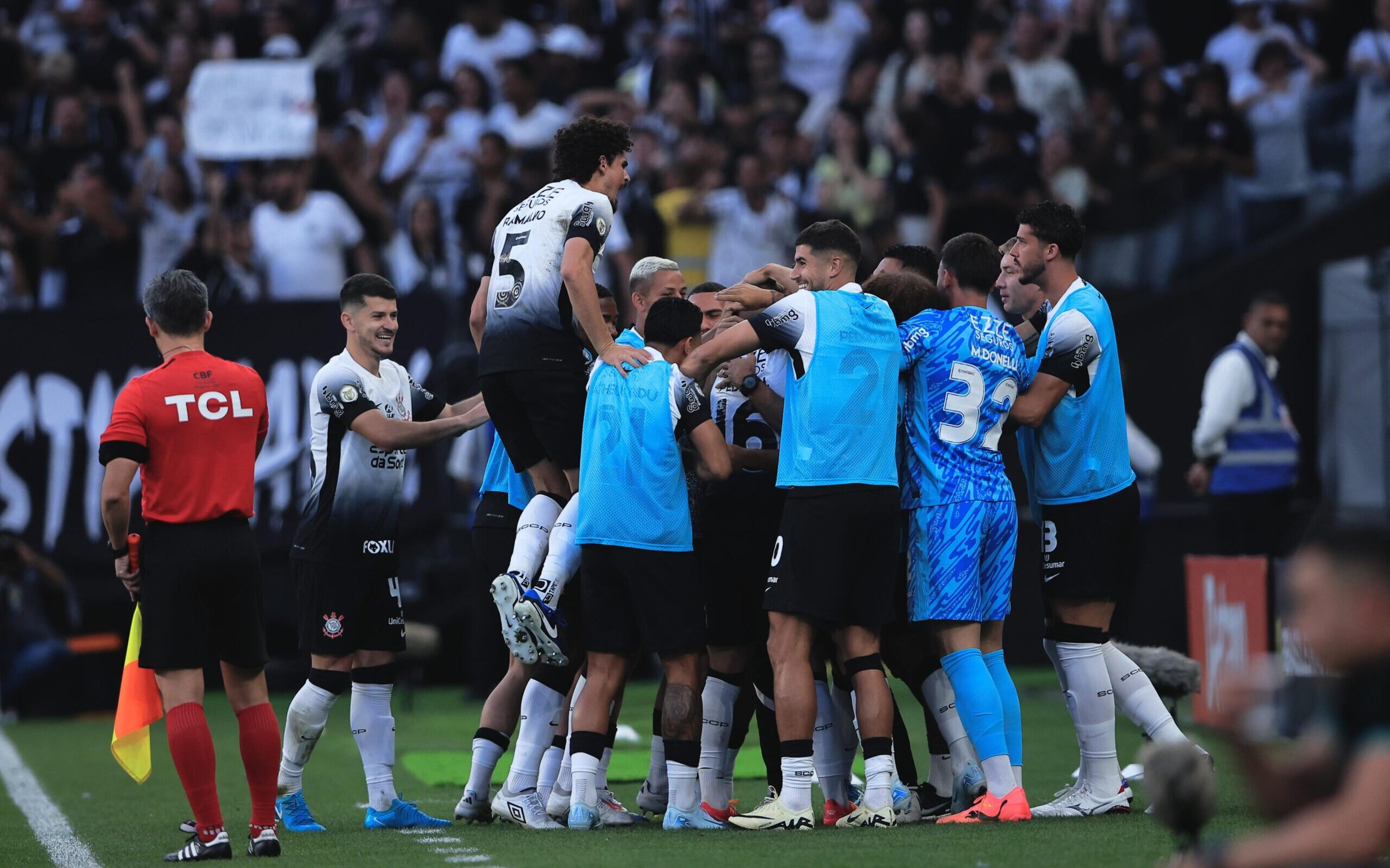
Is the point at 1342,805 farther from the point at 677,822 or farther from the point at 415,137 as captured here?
the point at 415,137

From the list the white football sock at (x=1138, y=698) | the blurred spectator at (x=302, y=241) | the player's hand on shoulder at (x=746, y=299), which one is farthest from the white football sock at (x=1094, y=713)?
the blurred spectator at (x=302, y=241)

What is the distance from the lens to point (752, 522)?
7672mm

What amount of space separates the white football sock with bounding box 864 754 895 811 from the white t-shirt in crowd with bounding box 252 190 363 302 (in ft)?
31.7

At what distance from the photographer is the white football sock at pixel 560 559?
23.6ft

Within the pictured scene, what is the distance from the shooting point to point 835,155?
15633mm

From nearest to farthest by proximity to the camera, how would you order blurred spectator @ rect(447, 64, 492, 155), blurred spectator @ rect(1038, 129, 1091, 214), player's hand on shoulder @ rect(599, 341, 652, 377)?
player's hand on shoulder @ rect(599, 341, 652, 377) < blurred spectator @ rect(1038, 129, 1091, 214) < blurred spectator @ rect(447, 64, 492, 155)

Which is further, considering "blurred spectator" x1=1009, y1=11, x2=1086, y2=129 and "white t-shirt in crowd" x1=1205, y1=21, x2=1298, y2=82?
"white t-shirt in crowd" x1=1205, y1=21, x2=1298, y2=82

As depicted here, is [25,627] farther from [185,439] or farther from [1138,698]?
[1138,698]

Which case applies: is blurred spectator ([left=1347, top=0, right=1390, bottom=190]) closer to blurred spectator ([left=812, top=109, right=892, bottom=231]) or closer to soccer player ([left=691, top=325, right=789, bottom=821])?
blurred spectator ([left=812, top=109, right=892, bottom=231])

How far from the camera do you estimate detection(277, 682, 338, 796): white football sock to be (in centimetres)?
771

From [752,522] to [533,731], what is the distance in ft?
4.59

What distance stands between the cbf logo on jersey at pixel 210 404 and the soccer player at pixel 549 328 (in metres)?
1.14

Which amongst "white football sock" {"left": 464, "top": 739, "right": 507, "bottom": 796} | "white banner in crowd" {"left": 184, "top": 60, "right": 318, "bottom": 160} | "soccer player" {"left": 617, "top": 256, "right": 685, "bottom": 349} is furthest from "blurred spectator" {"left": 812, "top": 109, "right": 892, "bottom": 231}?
"white football sock" {"left": 464, "top": 739, "right": 507, "bottom": 796}

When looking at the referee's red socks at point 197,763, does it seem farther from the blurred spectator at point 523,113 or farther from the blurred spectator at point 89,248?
the blurred spectator at point 523,113
